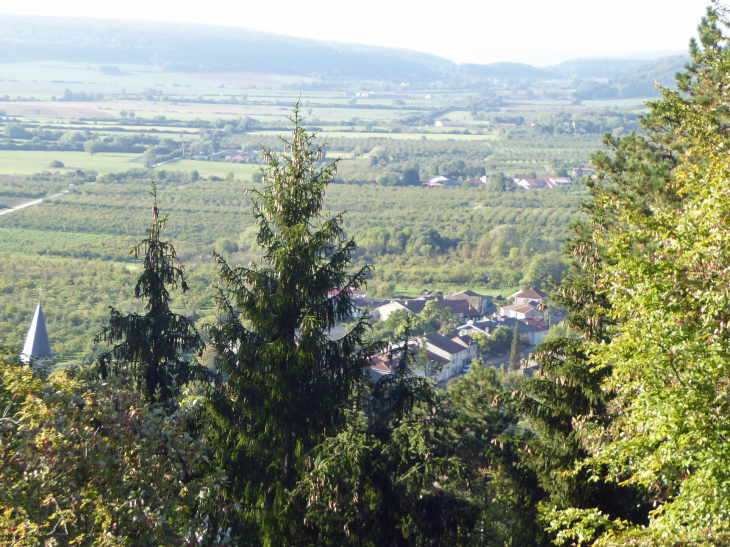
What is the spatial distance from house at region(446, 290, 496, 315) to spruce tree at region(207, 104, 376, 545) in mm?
56732

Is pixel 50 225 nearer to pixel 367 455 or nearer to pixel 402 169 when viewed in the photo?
pixel 402 169

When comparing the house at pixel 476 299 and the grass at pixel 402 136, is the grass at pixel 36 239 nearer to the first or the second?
the house at pixel 476 299

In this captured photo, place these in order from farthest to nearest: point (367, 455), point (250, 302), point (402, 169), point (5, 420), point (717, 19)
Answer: point (402, 169), point (717, 19), point (250, 302), point (367, 455), point (5, 420)

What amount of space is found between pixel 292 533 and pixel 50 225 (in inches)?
3175

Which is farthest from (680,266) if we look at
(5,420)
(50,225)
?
(50,225)

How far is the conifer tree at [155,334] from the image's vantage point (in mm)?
11406

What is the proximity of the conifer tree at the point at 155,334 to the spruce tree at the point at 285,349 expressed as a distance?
1616mm

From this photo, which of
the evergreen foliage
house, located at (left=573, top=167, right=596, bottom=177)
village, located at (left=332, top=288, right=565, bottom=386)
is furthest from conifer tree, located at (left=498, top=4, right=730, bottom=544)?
house, located at (left=573, top=167, right=596, bottom=177)

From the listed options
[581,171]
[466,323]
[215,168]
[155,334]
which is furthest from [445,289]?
[581,171]

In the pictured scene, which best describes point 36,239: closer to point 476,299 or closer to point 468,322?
point 476,299

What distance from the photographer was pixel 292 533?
911 cm

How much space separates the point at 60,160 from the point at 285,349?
122 m

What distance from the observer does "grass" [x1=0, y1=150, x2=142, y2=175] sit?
111750 mm

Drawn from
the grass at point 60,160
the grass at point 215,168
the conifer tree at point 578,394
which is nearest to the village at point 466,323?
the conifer tree at point 578,394
